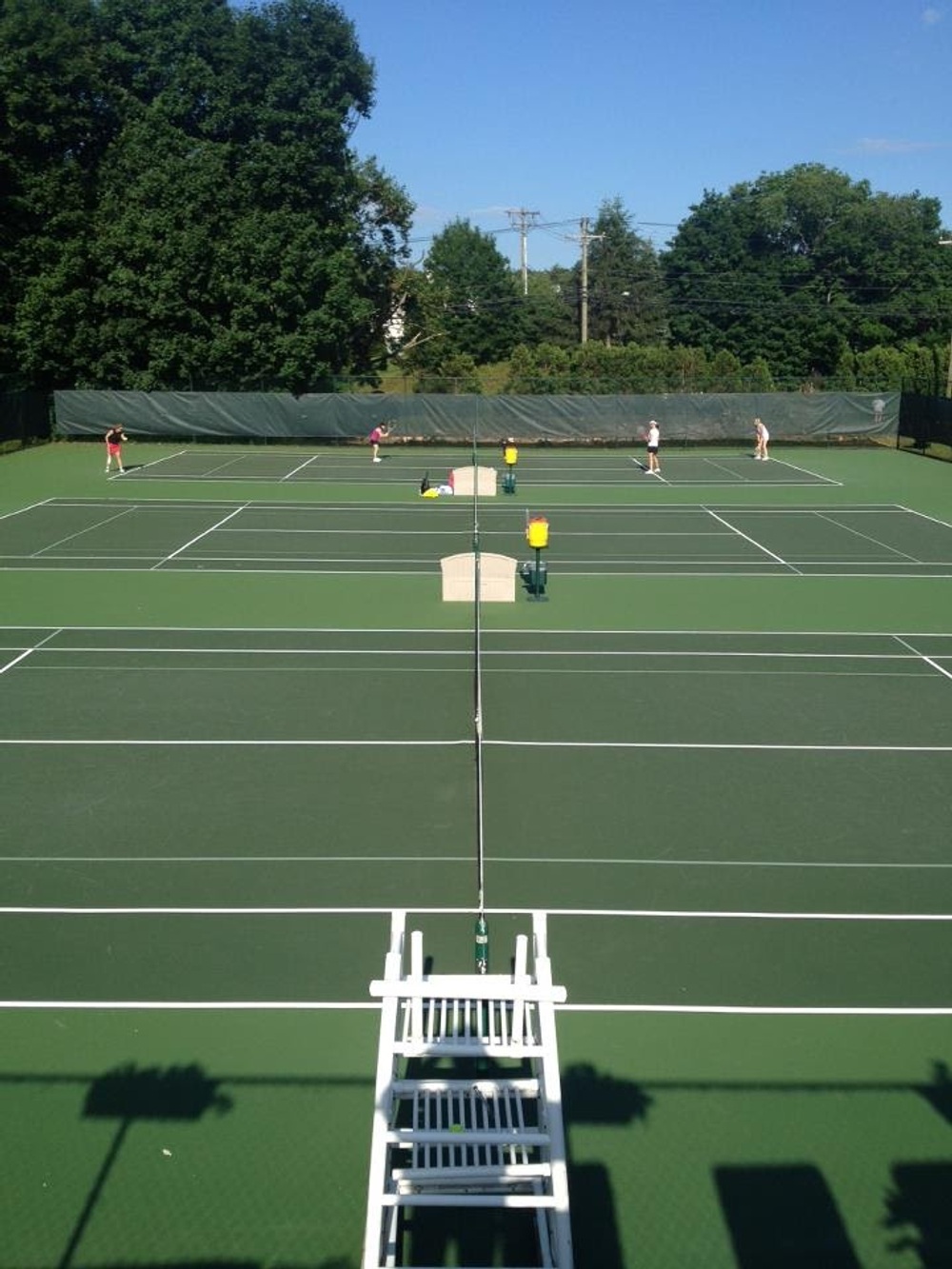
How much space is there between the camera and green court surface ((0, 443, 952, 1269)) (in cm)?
649

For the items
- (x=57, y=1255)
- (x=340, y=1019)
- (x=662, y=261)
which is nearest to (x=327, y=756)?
(x=340, y=1019)

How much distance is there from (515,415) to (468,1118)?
43812 mm

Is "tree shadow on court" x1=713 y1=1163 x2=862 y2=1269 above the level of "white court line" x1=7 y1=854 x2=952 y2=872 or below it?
below

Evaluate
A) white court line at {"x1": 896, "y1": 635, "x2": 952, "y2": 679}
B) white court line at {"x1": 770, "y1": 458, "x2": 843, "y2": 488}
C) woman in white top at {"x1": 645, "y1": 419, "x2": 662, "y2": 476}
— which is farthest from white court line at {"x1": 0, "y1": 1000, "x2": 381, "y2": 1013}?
woman in white top at {"x1": 645, "y1": 419, "x2": 662, "y2": 476}

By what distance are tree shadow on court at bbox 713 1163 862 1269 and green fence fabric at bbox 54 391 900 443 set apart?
42.3 m

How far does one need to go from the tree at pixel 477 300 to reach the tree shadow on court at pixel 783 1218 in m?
70.4

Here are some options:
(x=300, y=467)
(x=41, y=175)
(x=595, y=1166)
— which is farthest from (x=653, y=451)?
(x=595, y=1166)

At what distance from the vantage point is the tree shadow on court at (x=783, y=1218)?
606 centimetres

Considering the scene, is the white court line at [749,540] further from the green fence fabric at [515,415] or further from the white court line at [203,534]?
the green fence fabric at [515,415]

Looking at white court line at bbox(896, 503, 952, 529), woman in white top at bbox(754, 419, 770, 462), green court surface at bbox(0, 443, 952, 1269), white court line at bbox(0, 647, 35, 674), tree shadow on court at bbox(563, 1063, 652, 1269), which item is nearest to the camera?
tree shadow on court at bbox(563, 1063, 652, 1269)

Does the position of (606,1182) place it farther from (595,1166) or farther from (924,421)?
(924,421)

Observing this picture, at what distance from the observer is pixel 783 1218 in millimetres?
6332

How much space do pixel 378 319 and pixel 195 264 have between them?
1596cm

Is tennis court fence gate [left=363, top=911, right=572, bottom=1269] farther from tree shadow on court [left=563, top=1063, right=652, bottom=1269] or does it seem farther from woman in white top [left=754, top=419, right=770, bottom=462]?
woman in white top [left=754, top=419, right=770, bottom=462]
